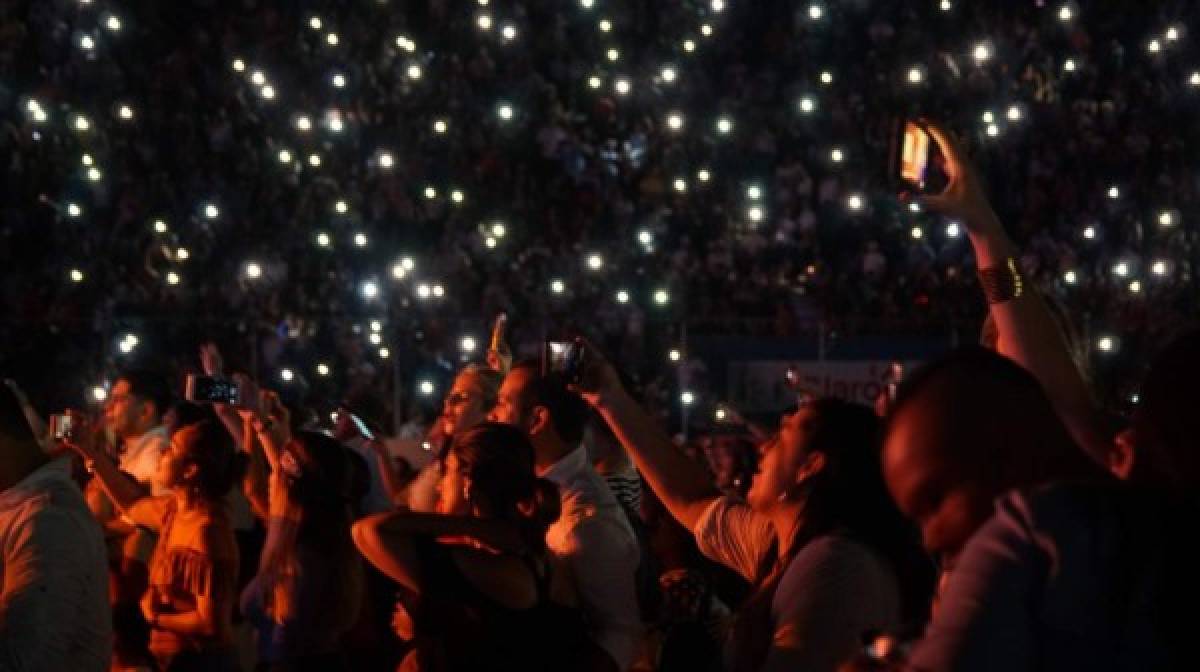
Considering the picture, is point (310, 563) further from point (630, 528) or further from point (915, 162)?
point (915, 162)

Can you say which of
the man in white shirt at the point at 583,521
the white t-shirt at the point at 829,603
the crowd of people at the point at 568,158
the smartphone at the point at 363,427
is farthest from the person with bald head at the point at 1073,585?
the crowd of people at the point at 568,158

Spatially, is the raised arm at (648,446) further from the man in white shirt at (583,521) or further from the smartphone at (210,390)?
the smartphone at (210,390)

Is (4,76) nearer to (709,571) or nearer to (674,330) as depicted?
(674,330)

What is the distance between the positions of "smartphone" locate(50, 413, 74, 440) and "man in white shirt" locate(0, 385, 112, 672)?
1.80 m

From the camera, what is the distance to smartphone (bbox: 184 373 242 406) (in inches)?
267

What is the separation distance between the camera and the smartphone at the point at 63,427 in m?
6.06

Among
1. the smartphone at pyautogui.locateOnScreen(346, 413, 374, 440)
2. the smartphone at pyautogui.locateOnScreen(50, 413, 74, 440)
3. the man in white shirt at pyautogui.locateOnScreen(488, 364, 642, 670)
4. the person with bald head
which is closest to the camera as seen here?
the person with bald head

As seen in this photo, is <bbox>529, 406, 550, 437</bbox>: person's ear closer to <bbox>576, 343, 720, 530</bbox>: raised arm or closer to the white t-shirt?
<bbox>576, 343, 720, 530</bbox>: raised arm

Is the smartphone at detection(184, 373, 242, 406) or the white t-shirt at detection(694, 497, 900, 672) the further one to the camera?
the smartphone at detection(184, 373, 242, 406)

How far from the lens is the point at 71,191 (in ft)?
58.7

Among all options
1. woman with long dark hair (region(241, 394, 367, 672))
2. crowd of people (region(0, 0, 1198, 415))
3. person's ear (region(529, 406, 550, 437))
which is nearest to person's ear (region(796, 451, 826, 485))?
person's ear (region(529, 406, 550, 437))

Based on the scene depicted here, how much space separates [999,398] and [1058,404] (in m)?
0.94

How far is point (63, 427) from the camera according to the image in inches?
238

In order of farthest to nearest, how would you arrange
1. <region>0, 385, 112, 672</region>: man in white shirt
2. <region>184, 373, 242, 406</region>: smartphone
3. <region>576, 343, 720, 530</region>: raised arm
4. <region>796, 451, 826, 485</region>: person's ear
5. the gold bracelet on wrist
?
<region>184, 373, 242, 406</region>: smartphone < <region>576, 343, 720, 530</region>: raised arm < <region>0, 385, 112, 672</region>: man in white shirt < <region>796, 451, 826, 485</region>: person's ear < the gold bracelet on wrist
